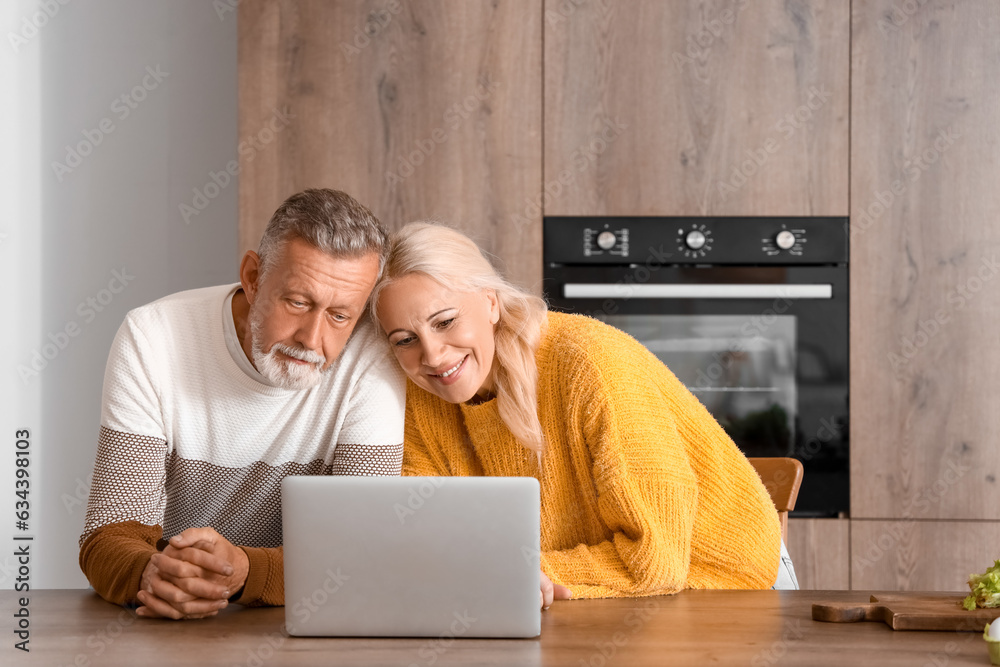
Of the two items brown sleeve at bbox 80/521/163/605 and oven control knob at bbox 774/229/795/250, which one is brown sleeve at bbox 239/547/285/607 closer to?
brown sleeve at bbox 80/521/163/605

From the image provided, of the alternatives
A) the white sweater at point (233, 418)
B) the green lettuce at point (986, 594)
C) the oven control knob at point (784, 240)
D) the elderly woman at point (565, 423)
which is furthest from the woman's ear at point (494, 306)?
the oven control knob at point (784, 240)

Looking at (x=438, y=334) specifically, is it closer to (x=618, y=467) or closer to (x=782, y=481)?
(x=618, y=467)

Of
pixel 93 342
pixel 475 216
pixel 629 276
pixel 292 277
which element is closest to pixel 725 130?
pixel 629 276

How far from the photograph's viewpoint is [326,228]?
4.90ft

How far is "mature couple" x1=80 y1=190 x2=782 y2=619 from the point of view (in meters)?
1.49

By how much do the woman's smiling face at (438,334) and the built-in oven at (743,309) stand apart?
1.01m

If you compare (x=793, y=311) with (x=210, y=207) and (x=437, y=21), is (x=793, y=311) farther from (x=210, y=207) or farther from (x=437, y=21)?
(x=210, y=207)

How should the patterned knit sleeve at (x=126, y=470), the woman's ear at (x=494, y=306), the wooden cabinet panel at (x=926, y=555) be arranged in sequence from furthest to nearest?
the wooden cabinet panel at (x=926, y=555) → the woman's ear at (x=494, y=306) → the patterned knit sleeve at (x=126, y=470)

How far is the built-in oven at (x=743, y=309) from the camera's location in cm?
258

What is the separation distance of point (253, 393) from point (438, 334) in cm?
33

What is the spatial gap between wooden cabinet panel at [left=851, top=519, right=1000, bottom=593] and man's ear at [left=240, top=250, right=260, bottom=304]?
1.79m

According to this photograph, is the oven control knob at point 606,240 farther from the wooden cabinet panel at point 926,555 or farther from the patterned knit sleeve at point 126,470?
the patterned knit sleeve at point 126,470

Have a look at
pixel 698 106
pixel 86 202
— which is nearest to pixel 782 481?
pixel 698 106

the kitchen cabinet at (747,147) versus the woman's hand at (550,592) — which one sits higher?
the kitchen cabinet at (747,147)
